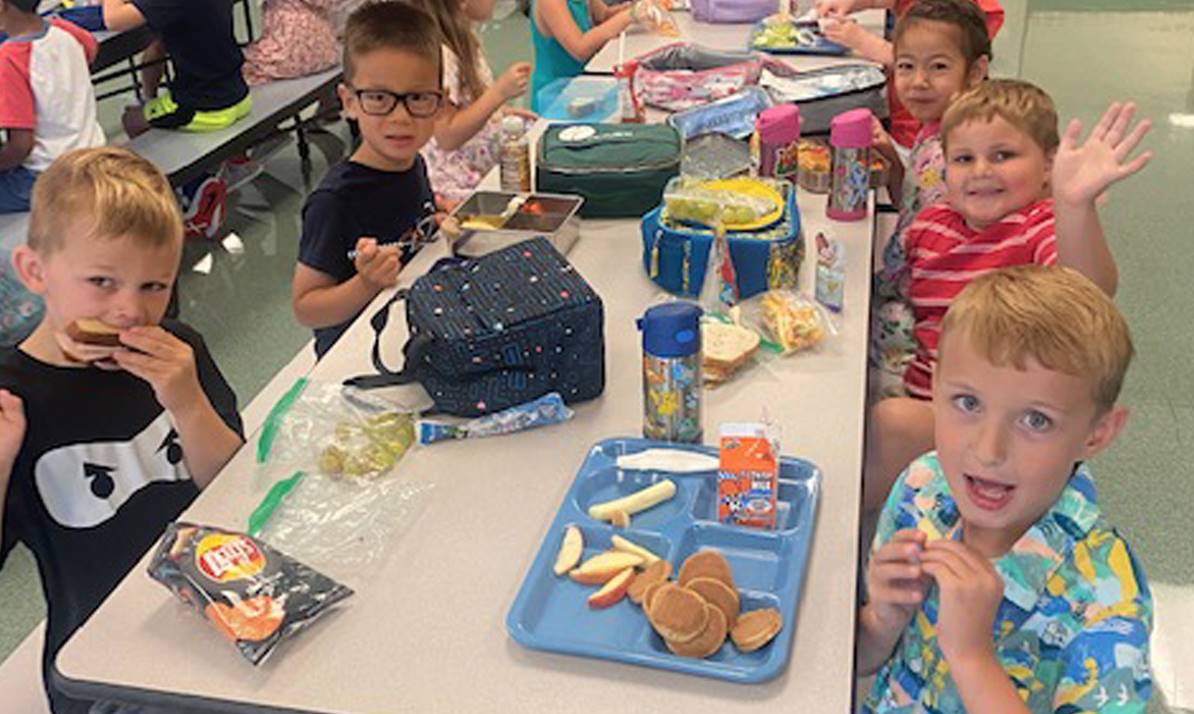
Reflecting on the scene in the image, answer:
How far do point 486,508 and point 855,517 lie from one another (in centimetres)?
46

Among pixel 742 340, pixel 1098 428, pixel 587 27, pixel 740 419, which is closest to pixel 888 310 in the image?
pixel 742 340

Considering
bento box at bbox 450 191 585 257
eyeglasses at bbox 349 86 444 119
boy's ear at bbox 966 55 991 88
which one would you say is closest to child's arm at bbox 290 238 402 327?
bento box at bbox 450 191 585 257

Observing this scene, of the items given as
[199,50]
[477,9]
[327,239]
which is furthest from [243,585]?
[199,50]

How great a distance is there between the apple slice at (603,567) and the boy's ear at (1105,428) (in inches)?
19.9

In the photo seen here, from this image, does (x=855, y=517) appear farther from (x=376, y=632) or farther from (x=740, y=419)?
(x=376, y=632)

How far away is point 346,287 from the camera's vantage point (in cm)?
214

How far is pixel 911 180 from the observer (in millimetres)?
2559

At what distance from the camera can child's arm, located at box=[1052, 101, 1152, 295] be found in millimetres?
1746

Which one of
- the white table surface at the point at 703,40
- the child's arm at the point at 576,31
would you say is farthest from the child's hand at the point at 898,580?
the child's arm at the point at 576,31

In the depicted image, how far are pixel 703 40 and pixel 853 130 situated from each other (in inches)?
60.9

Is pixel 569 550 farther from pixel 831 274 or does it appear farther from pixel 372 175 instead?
pixel 372 175

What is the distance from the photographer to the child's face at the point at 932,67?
2.61 meters

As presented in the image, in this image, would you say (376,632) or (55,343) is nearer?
(376,632)

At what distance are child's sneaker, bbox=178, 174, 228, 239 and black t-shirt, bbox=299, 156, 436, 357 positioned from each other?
2118 millimetres
